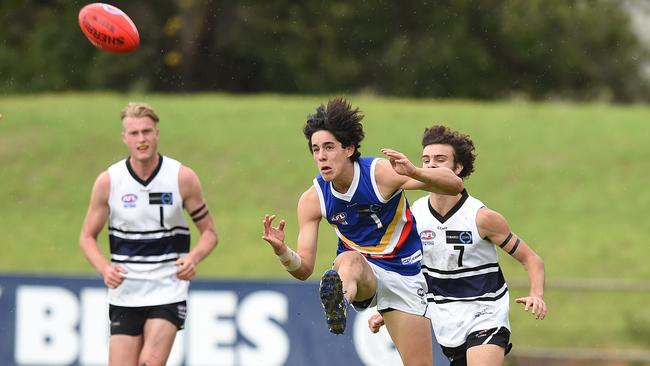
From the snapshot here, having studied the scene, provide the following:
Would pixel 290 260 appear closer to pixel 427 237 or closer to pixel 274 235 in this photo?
pixel 274 235

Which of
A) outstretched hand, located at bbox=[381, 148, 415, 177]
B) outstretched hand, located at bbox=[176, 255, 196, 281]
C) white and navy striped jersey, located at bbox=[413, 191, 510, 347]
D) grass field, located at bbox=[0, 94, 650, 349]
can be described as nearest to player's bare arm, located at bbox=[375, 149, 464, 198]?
outstretched hand, located at bbox=[381, 148, 415, 177]

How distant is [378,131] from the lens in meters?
24.8

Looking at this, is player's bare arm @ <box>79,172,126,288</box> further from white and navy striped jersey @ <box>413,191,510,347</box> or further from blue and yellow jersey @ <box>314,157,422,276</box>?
white and navy striped jersey @ <box>413,191,510,347</box>

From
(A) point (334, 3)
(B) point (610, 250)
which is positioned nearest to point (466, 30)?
(A) point (334, 3)

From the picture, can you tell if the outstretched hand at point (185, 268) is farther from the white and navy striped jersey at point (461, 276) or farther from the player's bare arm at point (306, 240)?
the white and navy striped jersey at point (461, 276)

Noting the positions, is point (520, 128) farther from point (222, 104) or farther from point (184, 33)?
point (184, 33)

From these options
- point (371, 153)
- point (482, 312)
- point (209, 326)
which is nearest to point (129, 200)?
point (482, 312)

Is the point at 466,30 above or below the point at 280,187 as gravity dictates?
above

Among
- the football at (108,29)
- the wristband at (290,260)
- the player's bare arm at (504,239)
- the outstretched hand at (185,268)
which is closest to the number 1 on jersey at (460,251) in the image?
the player's bare arm at (504,239)

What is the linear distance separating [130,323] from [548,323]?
30.4 feet

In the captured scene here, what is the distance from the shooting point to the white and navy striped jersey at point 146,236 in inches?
371

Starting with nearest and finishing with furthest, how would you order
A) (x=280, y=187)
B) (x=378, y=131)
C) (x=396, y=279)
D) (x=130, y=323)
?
1. (x=396, y=279)
2. (x=130, y=323)
3. (x=280, y=187)
4. (x=378, y=131)

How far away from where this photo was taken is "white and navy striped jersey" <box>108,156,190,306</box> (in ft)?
30.9

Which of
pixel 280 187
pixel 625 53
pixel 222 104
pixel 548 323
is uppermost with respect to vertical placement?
pixel 625 53
